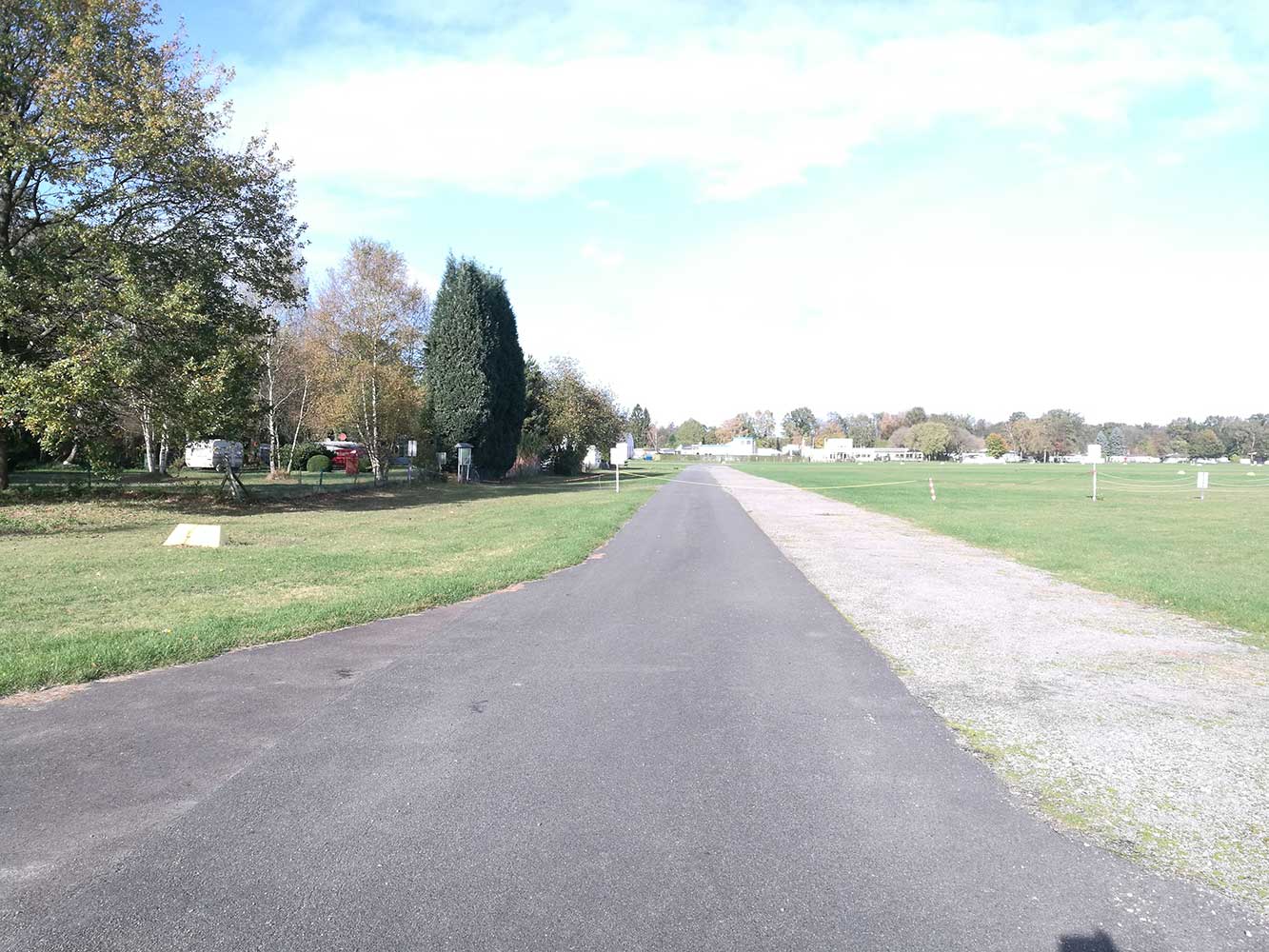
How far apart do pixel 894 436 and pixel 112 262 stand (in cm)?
18279

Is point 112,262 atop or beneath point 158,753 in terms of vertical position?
atop

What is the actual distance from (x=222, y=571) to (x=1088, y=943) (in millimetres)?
11679

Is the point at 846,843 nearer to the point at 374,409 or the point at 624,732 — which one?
the point at 624,732

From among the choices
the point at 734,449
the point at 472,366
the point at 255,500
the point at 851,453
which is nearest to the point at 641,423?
the point at 734,449

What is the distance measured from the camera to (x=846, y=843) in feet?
11.9

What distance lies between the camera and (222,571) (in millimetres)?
11461

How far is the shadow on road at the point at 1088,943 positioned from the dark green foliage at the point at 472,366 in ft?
129

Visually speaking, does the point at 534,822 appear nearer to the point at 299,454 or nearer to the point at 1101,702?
the point at 1101,702

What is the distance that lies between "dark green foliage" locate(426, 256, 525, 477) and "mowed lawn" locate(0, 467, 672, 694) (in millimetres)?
17583

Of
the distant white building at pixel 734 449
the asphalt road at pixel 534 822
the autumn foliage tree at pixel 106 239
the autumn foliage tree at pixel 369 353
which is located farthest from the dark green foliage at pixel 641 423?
the asphalt road at pixel 534 822

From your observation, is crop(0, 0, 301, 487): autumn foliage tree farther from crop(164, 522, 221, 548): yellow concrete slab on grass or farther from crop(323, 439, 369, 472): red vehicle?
crop(323, 439, 369, 472): red vehicle

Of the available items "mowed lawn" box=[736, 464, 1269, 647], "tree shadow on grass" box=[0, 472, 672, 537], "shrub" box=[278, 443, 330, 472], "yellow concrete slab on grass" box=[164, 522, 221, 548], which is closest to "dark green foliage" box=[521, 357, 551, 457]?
"shrub" box=[278, 443, 330, 472]

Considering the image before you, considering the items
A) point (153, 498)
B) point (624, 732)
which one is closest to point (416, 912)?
point (624, 732)

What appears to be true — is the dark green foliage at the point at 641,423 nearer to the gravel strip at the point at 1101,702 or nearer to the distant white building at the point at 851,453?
the distant white building at the point at 851,453
